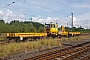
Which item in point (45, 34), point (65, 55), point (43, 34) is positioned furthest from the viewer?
point (45, 34)

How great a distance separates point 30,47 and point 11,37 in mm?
7927

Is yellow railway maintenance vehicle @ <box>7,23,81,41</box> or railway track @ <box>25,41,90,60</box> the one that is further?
yellow railway maintenance vehicle @ <box>7,23,81,41</box>

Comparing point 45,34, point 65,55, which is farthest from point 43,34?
point 65,55

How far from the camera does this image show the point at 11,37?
24828 millimetres

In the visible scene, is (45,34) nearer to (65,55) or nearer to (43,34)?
(43,34)

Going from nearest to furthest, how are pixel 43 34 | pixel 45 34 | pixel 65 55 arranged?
1. pixel 65 55
2. pixel 43 34
3. pixel 45 34

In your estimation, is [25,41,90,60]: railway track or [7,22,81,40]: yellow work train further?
[7,22,81,40]: yellow work train

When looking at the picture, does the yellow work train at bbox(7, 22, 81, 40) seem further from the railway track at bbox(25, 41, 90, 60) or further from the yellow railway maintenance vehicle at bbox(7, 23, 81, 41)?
the railway track at bbox(25, 41, 90, 60)

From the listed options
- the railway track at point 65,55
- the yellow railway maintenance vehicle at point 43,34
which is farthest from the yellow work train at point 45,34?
the railway track at point 65,55

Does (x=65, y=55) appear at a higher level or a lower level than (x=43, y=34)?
lower

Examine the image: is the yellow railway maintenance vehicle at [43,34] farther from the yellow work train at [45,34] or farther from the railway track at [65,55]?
the railway track at [65,55]

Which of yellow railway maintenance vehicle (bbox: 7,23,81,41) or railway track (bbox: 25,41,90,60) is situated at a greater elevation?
yellow railway maintenance vehicle (bbox: 7,23,81,41)

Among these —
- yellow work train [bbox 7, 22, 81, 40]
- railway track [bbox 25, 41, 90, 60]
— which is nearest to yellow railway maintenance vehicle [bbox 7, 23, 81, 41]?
yellow work train [bbox 7, 22, 81, 40]

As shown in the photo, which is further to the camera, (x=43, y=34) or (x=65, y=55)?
(x=43, y=34)
